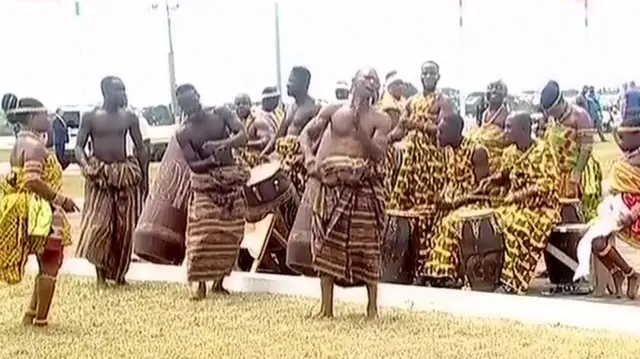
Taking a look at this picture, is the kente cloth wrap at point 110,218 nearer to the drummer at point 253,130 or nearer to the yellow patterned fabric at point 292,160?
the drummer at point 253,130

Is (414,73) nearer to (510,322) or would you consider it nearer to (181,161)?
(181,161)

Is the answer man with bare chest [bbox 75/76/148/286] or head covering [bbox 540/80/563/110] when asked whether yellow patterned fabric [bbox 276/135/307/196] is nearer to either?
man with bare chest [bbox 75/76/148/286]

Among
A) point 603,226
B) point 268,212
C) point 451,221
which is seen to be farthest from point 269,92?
→ point 603,226

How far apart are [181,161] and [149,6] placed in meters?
3.75

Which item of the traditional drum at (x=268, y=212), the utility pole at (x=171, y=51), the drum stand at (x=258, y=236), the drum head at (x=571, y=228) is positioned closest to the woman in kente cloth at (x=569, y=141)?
the drum head at (x=571, y=228)

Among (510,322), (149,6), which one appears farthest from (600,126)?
(149,6)

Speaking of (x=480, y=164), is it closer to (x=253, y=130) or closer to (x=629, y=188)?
(x=629, y=188)

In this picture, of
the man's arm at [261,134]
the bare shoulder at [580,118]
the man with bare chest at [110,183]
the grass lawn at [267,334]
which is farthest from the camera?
the man's arm at [261,134]

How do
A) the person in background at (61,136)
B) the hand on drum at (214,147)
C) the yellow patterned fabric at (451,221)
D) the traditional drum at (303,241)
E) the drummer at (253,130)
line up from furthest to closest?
the person in background at (61,136) → the drummer at (253,130) → the yellow patterned fabric at (451,221) → the hand on drum at (214,147) → the traditional drum at (303,241)

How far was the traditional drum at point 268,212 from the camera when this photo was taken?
9172 millimetres

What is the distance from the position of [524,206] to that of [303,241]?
4.88 feet

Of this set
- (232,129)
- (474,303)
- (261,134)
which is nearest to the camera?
(474,303)

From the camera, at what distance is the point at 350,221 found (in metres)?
7.36

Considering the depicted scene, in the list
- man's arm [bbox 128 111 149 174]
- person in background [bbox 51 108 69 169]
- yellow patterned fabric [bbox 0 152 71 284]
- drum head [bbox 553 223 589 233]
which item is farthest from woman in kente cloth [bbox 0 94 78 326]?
person in background [bbox 51 108 69 169]
